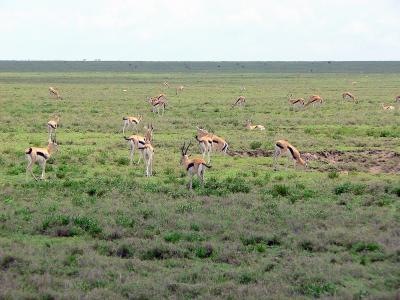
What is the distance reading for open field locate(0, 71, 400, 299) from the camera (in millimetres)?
8555

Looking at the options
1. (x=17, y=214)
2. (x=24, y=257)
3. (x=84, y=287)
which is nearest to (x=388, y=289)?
(x=84, y=287)

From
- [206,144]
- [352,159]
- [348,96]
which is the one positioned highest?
[206,144]

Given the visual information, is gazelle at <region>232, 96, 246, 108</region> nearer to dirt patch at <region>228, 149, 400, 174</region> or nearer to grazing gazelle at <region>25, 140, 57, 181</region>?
dirt patch at <region>228, 149, 400, 174</region>

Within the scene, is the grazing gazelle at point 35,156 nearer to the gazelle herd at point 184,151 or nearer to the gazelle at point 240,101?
the gazelle herd at point 184,151

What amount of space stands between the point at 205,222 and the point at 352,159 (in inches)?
337

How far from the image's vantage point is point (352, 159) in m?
18.8

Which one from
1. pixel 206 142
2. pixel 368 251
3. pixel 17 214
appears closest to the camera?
pixel 368 251

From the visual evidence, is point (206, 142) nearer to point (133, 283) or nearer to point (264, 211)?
point (264, 211)

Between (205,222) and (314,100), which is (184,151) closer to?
(205,222)

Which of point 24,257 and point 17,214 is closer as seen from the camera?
point 24,257

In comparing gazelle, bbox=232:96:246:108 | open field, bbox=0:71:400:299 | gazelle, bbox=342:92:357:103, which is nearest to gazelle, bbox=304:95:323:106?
gazelle, bbox=232:96:246:108

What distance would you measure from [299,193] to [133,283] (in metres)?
6.28

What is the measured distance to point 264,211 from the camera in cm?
1233

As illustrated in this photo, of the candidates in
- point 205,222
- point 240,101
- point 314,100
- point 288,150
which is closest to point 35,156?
point 205,222
